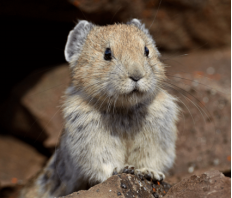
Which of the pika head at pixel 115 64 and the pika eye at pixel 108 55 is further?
the pika eye at pixel 108 55

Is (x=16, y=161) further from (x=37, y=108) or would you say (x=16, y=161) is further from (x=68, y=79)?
(x=68, y=79)

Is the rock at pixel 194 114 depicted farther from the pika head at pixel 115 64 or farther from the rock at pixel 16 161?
the pika head at pixel 115 64

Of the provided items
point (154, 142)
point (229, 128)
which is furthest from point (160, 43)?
point (154, 142)

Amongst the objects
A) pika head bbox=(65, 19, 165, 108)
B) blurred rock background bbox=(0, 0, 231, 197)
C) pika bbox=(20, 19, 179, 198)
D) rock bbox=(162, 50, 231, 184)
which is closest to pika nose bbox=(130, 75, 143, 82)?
pika head bbox=(65, 19, 165, 108)

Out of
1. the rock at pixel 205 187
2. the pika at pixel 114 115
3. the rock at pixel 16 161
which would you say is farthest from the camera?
the rock at pixel 16 161

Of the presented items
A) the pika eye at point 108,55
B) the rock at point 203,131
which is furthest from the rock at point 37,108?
the pika eye at point 108,55

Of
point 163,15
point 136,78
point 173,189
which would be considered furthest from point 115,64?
point 163,15

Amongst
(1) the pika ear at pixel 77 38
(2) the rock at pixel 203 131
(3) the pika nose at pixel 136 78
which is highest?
(1) the pika ear at pixel 77 38

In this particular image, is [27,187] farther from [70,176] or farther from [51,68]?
[51,68]
